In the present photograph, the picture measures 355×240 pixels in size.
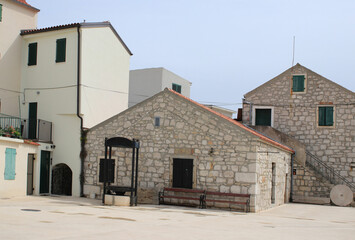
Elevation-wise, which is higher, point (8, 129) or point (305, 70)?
point (305, 70)

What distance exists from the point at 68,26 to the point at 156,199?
877 centimetres

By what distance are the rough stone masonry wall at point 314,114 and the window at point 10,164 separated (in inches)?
527

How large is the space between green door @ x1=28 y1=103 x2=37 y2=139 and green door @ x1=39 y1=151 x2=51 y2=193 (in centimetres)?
96

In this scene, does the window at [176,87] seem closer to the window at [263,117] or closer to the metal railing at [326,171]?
the window at [263,117]

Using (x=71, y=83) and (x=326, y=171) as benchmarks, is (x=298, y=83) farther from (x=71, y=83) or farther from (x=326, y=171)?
(x=71, y=83)

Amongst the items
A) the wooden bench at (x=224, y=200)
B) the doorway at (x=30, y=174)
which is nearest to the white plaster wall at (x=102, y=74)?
the doorway at (x=30, y=174)

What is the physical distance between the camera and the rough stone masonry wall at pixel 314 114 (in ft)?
74.9

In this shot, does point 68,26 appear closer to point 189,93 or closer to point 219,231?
point 219,231

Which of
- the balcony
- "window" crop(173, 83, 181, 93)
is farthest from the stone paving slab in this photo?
"window" crop(173, 83, 181, 93)

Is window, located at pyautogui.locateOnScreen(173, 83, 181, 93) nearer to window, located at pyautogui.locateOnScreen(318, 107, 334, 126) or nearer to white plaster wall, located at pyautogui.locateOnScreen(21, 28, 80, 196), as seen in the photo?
window, located at pyautogui.locateOnScreen(318, 107, 334, 126)

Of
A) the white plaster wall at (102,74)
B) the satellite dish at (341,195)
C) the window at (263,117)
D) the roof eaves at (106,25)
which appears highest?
the roof eaves at (106,25)

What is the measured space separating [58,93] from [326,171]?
1445cm

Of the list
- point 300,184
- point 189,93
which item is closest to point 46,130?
point 300,184

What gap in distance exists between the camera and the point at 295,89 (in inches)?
950
